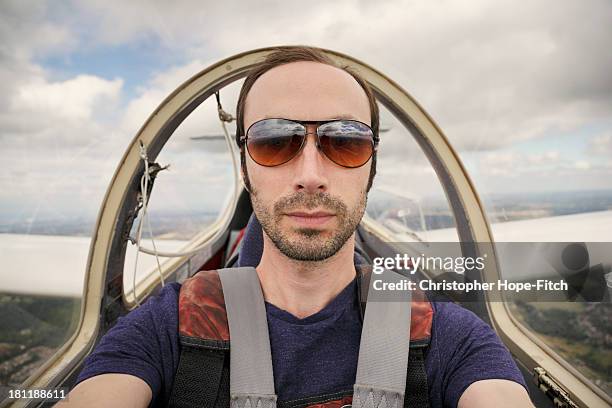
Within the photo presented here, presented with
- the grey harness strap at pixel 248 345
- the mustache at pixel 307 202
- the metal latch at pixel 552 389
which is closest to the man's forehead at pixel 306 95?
the mustache at pixel 307 202

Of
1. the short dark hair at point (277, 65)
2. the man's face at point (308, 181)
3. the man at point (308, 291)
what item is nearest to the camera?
the man at point (308, 291)

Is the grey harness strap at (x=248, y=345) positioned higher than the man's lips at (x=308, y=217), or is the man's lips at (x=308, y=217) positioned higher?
the man's lips at (x=308, y=217)

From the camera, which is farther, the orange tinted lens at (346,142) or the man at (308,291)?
the orange tinted lens at (346,142)

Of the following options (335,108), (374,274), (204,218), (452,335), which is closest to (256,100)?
(335,108)

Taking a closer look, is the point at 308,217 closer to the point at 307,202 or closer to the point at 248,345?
the point at 307,202

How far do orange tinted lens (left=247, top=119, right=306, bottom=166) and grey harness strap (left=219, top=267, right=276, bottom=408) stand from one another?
430 mm

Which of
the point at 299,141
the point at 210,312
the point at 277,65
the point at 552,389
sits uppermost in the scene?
the point at 277,65

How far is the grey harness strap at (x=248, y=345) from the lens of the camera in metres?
0.98

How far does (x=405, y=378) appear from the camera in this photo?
3.38 feet

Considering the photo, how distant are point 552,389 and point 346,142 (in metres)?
1.24

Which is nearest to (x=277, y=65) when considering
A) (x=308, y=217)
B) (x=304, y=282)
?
(x=308, y=217)

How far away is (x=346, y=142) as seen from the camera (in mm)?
1108

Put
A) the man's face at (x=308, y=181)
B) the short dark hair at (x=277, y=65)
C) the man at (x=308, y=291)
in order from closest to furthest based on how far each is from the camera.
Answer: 1. the man at (x=308, y=291)
2. the man's face at (x=308, y=181)
3. the short dark hair at (x=277, y=65)

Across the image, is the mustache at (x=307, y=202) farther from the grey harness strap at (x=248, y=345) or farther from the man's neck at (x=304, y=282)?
the grey harness strap at (x=248, y=345)
